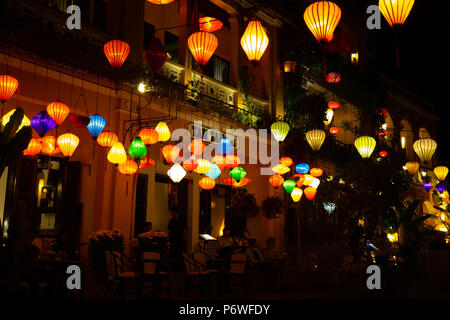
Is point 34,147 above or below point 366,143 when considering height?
below

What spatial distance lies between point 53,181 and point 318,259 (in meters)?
6.88

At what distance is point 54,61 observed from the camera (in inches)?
384

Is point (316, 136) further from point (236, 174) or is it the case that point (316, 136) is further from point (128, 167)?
point (128, 167)

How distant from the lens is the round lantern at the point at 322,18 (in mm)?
6488

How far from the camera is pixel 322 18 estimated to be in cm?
648

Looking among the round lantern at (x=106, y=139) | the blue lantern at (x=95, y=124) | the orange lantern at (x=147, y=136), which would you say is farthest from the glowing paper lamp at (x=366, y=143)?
the blue lantern at (x=95, y=124)

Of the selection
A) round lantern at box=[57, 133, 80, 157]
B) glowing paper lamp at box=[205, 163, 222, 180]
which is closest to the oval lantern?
glowing paper lamp at box=[205, 163, 222, 180]

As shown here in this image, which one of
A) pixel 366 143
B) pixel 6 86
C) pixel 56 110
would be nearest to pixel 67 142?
pixel 56 110

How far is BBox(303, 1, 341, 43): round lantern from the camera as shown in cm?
649

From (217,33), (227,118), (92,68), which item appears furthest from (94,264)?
(217,33)

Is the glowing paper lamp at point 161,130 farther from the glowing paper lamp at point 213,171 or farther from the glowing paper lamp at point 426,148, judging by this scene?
the glowing paper lamp at point 426,148

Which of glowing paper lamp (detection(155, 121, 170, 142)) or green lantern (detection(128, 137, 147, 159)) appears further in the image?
glowing paper lamp (detection(155, 121, 170, 142))

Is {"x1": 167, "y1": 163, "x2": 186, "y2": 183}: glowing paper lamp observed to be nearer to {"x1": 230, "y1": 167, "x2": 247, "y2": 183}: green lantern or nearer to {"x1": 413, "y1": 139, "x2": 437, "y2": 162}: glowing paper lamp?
{"x1": 230, "y1": 167, "x2": 247, "y2": 183}: green lantern

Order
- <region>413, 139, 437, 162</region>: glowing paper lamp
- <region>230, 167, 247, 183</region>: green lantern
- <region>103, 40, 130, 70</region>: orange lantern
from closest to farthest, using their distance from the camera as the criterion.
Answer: <region>103, 40, 130, 70</region>: orange lantern, <region>230, 167, 247, 183</region>: green lantern, <region>413, 139, 437, 162</region>: glowing paper lamp
